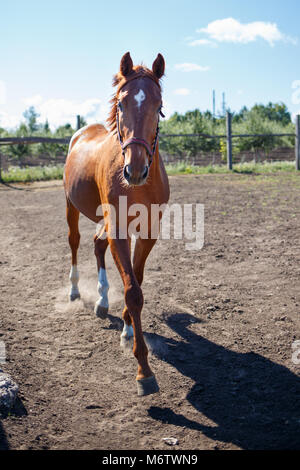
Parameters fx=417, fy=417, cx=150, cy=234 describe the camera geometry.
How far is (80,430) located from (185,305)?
6.82 ft

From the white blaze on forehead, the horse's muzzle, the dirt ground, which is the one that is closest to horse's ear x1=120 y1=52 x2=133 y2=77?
the white blaze on forehead

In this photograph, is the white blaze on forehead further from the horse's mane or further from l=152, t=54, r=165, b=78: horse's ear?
l=152, t=54, r=165, b=78: horse's ear

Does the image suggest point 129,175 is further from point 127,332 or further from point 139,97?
point 127,332

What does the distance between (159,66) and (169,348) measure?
7.40 ft

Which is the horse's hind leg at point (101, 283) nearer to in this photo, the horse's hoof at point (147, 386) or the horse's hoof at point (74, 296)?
the horse's hoof at point (74, 296)

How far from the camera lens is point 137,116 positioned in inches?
106

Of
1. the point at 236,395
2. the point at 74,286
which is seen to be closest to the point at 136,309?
the point at 236,395

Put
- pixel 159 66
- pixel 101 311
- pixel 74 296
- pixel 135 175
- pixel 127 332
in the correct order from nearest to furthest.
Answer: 1. pixel 135 175
2. pixel 159 66
3. pixel 127 332
4. pixel 101 311
5. pixel 74 296

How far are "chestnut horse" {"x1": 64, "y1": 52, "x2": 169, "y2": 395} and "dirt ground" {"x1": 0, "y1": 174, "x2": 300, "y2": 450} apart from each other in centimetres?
29

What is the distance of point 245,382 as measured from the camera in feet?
9.57

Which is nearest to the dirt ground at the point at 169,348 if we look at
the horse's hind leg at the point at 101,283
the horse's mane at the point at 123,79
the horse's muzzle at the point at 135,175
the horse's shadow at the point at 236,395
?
the horse's shadow at the point at 236,395

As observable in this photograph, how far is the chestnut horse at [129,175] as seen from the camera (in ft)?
8.80

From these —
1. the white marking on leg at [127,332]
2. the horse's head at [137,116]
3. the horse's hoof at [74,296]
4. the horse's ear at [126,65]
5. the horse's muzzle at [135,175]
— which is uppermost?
the horse's ear at [126,65]

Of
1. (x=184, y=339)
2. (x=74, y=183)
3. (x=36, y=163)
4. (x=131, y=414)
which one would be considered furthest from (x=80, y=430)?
(x=36, y=163)
